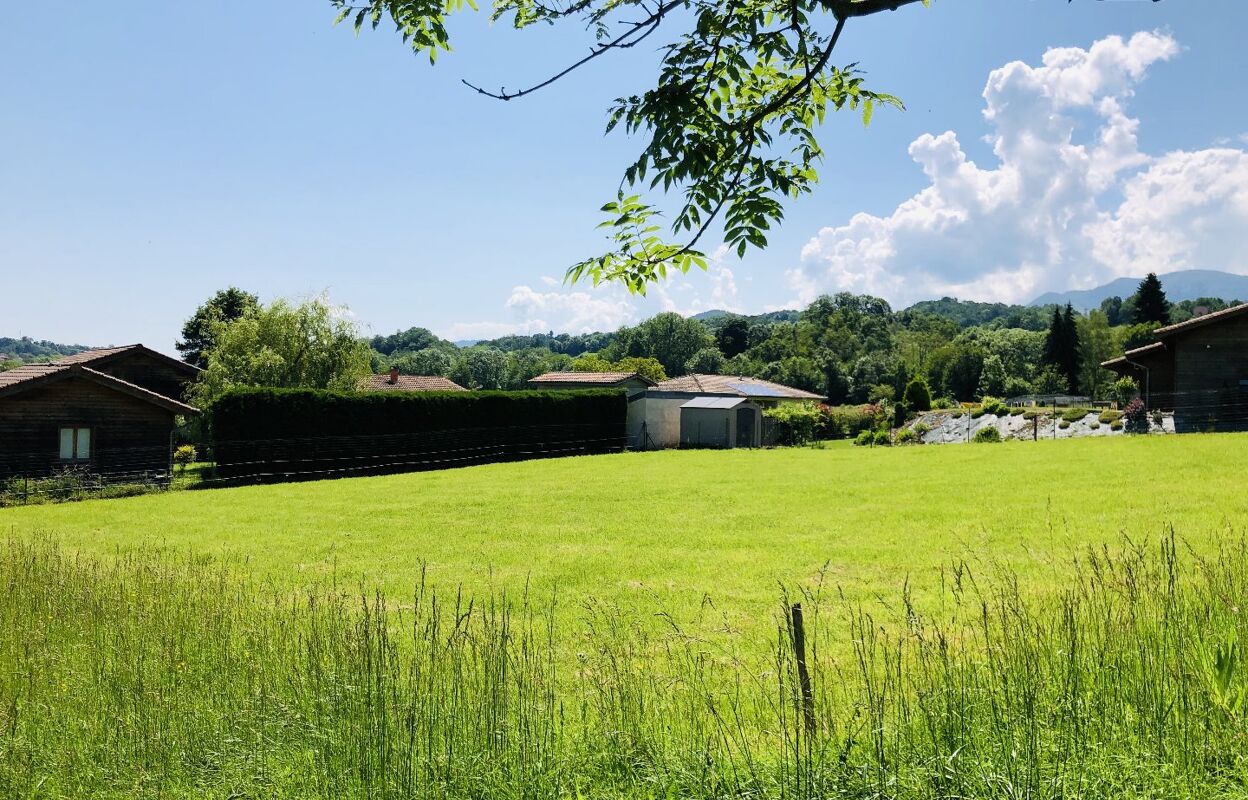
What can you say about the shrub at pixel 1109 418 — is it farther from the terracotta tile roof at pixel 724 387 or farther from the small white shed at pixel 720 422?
the terracotta tile roof at pixel 724 387

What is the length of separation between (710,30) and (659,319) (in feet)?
378

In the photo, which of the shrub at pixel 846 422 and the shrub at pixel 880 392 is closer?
the shrub at pixel 846 422

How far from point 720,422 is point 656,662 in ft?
111

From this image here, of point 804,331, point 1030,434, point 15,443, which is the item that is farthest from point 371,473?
point 804,331

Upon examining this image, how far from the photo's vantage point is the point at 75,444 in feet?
81.9

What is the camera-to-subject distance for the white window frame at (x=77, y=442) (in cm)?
2453

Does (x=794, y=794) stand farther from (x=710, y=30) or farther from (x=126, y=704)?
(x=126, y=704)

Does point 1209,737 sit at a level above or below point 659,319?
below

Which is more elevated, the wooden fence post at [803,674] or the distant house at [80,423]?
the distant house at [80,423]

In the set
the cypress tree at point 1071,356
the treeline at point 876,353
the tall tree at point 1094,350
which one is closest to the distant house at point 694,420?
the treeline at point 876,353

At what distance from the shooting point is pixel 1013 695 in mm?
3877

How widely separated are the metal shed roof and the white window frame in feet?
85.2

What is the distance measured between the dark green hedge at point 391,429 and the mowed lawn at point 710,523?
2397 mm

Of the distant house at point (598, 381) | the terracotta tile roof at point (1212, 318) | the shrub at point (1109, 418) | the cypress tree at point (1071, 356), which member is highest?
the cypress tree at point (1071, 356)
